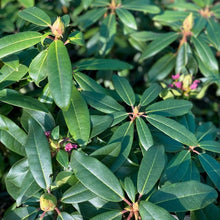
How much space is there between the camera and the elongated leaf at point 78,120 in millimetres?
1091

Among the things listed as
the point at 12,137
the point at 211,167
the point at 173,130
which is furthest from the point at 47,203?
the point at 211,167

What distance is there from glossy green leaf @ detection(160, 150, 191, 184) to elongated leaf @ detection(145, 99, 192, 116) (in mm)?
167

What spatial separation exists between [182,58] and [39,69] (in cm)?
109

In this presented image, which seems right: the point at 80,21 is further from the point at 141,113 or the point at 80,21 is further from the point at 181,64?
the point at 141,113

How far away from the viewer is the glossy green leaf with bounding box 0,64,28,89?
121 cm

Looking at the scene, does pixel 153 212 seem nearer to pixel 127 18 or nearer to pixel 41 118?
pixel 41 118

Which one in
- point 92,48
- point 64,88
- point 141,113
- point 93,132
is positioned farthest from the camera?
point 92,48

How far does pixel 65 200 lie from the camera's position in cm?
103

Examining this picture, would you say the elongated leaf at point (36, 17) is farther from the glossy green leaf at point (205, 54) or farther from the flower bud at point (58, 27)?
the glossy green leaf at point (205, 54)

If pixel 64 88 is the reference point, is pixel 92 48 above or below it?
below

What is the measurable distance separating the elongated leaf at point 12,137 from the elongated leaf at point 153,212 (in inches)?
19.9

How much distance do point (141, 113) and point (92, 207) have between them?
419 mm

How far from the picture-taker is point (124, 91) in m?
1.33


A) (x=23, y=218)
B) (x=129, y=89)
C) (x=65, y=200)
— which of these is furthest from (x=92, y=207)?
(x=129, y=89)
